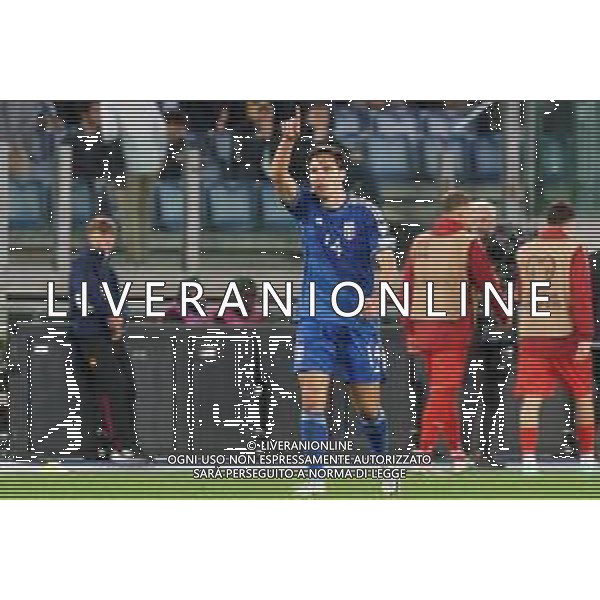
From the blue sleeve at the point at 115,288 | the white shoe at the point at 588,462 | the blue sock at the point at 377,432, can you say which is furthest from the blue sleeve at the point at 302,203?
the white shoe at the point at 588,462

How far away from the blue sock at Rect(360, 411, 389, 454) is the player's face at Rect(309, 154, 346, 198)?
1.41 metres

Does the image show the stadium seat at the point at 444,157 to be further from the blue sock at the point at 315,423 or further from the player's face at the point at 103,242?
the player's face at the point at 103,242

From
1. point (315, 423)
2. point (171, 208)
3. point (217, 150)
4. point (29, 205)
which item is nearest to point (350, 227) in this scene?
point (217, 150)

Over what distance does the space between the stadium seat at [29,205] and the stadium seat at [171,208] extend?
27.0 inches

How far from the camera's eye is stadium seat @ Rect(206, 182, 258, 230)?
34.3 meters

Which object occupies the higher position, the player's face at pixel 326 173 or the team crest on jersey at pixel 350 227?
the player's face at pixel 326 173

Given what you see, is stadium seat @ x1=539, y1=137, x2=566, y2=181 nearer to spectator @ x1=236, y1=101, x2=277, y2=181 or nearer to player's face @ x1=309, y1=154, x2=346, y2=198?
player's face @ x1=309, y1=154, x2=346, y2=198

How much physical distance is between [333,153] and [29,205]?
74.3 inches

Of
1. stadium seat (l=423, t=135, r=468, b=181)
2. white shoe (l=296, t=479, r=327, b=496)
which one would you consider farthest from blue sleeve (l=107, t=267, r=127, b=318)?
stadium seat (l=423, t=135, r=468, b=181)

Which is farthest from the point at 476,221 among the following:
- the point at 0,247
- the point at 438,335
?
the point at 0,247

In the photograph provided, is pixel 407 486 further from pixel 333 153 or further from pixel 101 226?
pixel 101 226

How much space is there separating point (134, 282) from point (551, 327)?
8.41ft

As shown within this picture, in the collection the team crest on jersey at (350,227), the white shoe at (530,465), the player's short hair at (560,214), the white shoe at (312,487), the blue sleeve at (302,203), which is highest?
the blue sleeve at (302,203)

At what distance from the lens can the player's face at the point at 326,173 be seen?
34.3m
